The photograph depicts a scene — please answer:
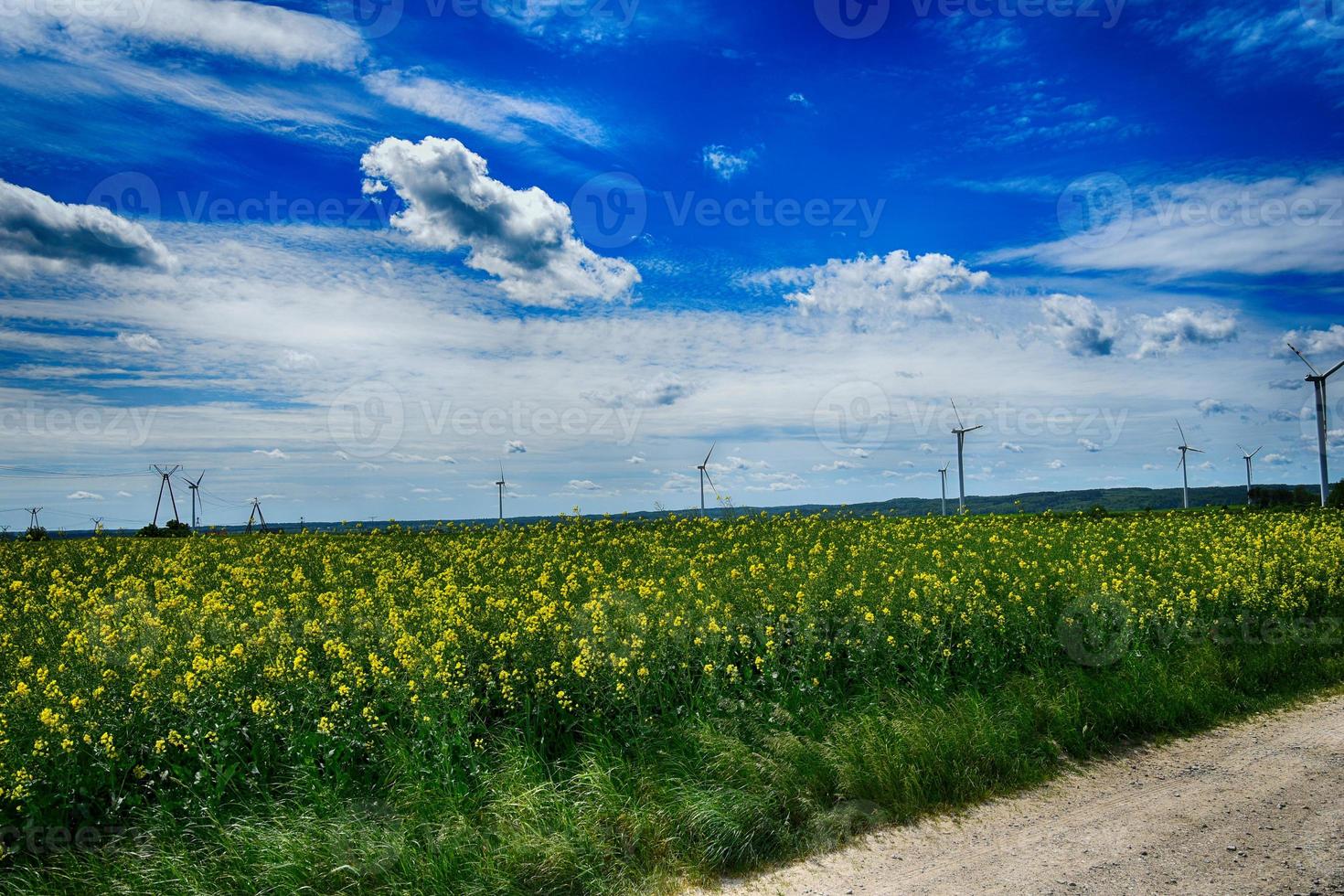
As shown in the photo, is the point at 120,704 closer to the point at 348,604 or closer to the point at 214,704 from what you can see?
the point at 214,704

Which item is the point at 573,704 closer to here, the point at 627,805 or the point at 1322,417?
the point at 627,805

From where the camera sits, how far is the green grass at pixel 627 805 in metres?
5.99

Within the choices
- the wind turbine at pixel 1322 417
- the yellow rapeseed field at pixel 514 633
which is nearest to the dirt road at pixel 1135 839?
the yellow rapeseed field at pixel 514 633

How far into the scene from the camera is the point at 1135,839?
6.74 m

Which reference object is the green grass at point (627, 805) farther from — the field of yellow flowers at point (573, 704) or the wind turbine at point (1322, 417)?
the wind turbine at point (1322, 417)

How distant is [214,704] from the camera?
7.68 metres

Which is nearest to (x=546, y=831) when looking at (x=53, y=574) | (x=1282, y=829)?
(x=1282, y=829)

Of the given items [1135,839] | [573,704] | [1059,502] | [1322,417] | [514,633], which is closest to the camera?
[1135,839]

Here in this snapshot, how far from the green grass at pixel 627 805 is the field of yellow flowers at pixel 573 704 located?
0.02 meters

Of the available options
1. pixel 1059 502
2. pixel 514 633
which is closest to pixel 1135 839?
pixel 514 633

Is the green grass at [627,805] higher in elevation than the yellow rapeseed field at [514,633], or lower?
lower

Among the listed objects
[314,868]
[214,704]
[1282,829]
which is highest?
[214,704]

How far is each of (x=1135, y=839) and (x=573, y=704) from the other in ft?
17.2

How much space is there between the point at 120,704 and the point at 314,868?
10.6 ft
